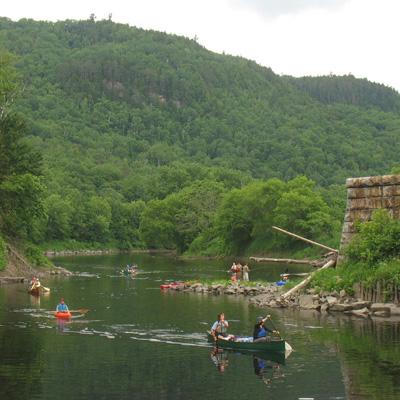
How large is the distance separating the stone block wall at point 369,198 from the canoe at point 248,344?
1729 centimetres

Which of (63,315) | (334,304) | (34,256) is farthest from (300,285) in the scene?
(34,256)

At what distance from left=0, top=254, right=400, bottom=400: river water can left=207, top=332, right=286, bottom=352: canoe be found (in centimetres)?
47

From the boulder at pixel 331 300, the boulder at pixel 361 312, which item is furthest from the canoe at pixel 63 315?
the boulder at pixel 361 312

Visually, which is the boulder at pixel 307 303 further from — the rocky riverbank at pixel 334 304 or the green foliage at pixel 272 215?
the green foliage at pixel 272 215

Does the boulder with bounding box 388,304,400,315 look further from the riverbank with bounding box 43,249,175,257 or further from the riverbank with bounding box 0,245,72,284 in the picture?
the riverbank with bounding box 43,249,175,257

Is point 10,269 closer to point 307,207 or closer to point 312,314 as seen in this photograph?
point 312,314

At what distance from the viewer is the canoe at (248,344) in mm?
34391

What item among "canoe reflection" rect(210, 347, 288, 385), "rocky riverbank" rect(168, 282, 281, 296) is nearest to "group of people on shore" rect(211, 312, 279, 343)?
"canoe reflection" rect(210, 347, 288, 385)

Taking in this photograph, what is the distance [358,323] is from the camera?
43.4 m

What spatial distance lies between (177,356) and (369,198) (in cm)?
2161

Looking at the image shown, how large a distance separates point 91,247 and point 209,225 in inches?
1239

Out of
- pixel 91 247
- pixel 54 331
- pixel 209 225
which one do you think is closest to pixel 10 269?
pixel 54 331

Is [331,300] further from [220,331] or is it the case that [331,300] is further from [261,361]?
[261,361]

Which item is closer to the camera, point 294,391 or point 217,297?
point 294,391
